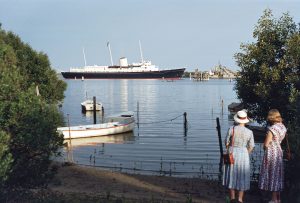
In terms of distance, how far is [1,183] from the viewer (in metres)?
7.31

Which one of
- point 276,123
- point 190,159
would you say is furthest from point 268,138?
point 190,159

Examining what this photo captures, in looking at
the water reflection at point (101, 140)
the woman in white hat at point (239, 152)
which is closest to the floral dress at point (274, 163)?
the woman in white hat at point (239, 152)

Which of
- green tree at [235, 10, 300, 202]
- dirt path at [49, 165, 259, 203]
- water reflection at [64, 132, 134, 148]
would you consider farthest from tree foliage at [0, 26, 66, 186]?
water reflection at [64, 132, 134, 148]

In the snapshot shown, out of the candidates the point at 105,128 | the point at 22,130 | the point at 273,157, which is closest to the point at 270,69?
the point at 273,157

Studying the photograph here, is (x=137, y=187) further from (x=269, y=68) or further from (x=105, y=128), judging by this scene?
(x=105, y=128)

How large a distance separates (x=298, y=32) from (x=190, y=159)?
15.1 m

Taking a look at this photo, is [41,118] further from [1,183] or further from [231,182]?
[231,182]

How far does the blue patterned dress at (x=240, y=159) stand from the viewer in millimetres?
8656

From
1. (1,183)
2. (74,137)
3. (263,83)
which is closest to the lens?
(1,183)

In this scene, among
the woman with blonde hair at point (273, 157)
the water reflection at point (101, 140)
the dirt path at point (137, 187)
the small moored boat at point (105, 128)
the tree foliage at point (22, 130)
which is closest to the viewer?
the tree foliage at point (22, 130)

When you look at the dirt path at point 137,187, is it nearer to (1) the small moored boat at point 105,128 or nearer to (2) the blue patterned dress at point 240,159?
(2) the blue patterned dress at point 240,159

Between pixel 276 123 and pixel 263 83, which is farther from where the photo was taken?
pixel 263 83

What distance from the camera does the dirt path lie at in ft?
39.9

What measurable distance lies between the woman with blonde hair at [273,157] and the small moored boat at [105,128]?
2787 cm
